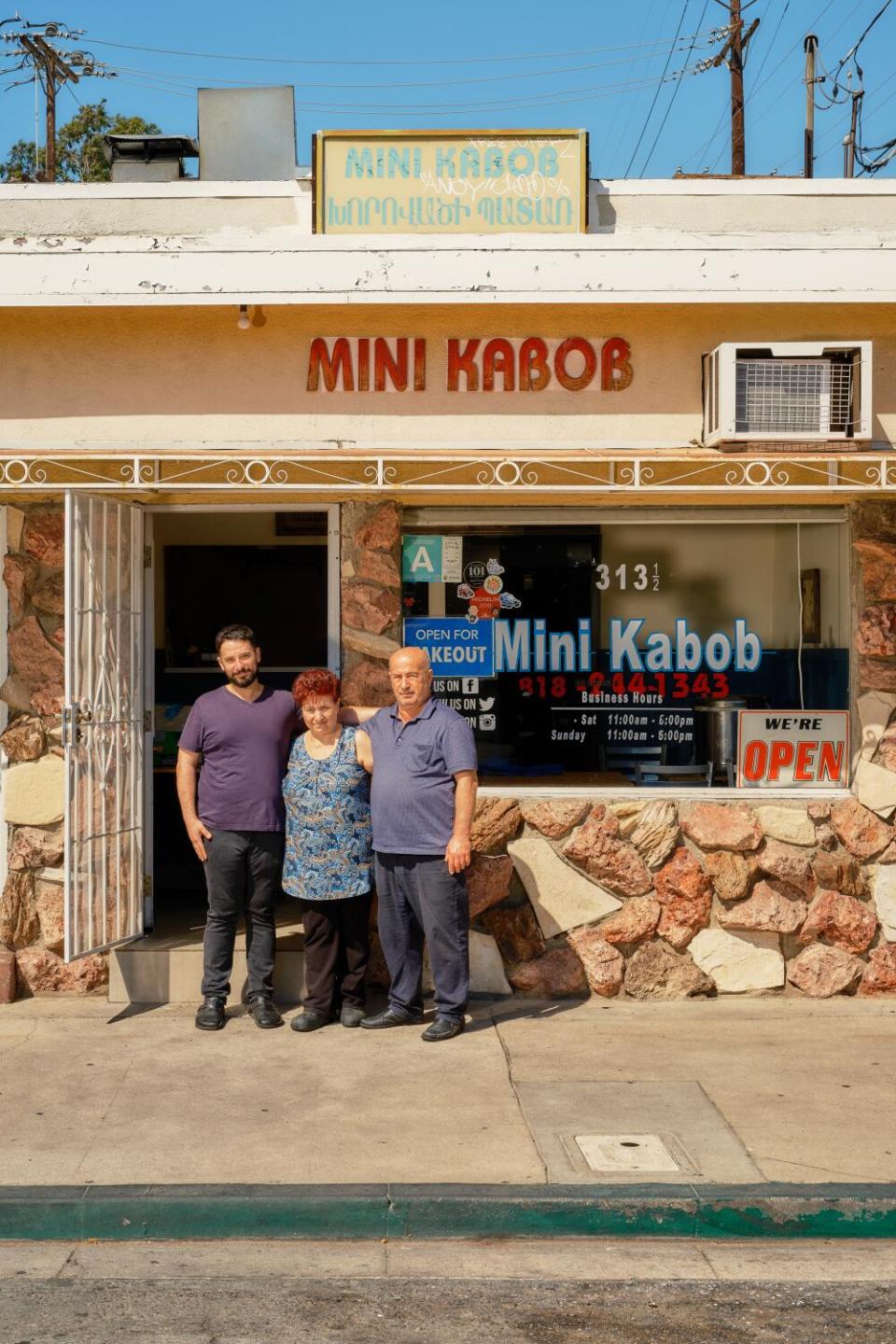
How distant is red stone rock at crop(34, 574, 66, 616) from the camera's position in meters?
8.18

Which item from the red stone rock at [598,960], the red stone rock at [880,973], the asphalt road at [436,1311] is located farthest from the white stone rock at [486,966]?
the asphalt road at [436,1311]

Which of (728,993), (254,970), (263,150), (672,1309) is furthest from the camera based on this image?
(263,150)

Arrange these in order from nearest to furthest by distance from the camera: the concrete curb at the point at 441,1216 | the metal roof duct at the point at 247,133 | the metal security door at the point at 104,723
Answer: the concrete curb at the point at 441,1216 < the metal security door at the point at 104,723 < the metal roof duct at the point at 247,133

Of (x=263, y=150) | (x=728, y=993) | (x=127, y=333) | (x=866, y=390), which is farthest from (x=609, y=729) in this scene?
(x=263, y=150)

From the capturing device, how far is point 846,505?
8.25 metres

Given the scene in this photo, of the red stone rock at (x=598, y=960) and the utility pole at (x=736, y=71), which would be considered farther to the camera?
the utility pole at (x=736, y=71)

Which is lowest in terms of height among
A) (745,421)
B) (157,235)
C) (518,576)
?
(518,576)

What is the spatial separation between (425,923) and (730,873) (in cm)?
180

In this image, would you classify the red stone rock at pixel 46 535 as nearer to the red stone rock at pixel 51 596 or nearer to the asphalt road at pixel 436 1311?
the red stone rock at pixel 51 596

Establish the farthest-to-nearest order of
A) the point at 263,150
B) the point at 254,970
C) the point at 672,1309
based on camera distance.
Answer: the point at 263,150, the point at 254,970, the point at 672,1309

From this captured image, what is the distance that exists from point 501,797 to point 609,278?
9.17 feet

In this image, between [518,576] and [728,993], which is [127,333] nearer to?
[518,576]

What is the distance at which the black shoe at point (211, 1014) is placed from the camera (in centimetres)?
744

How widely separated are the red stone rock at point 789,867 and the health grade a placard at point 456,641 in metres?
1.79
